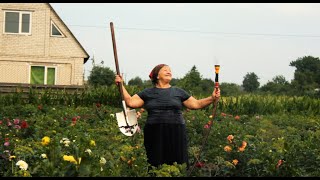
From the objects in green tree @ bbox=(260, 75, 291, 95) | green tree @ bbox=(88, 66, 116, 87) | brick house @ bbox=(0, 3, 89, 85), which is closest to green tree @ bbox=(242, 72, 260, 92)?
green tree @ bbox=(260, 75, 291, 95)

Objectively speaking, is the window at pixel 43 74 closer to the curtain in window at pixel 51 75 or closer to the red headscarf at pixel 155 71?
the curtain in window at pixel 51 75

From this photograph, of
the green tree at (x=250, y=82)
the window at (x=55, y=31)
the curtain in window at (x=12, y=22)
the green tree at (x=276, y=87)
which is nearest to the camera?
the curtain in window at (x=12, y=22)

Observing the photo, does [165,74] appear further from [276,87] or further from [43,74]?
[276,87]

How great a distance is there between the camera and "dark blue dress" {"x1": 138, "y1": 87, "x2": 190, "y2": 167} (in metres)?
4.94

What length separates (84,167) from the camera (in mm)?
3422

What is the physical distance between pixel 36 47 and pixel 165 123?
21.8 metres

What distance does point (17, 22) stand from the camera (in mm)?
25906

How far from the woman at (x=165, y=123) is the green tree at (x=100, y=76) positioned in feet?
113

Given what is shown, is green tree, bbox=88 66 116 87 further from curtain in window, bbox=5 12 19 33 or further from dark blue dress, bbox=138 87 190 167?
dark blue dress, bbox=138 87 190 167

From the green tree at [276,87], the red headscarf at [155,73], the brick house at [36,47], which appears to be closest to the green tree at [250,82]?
the green tree at [276,87]

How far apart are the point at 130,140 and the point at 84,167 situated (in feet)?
13.5

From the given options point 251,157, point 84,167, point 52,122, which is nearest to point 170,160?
point 251,157

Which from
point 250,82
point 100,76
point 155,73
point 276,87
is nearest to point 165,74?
point 155,73

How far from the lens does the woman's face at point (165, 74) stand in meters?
4.99
